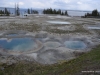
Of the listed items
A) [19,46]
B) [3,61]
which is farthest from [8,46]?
[3,61]

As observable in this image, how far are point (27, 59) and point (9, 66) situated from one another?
1462 mm

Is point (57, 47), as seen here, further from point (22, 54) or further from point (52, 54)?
point (22, 54)

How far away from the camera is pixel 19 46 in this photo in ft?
38.9

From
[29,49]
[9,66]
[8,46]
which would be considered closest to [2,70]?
[9,66]

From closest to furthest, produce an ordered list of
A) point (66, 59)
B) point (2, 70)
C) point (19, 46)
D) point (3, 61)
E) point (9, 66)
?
point (2, 70) < point (9, 66) < point (3, 61) < point (66, 59) < point (19, 46)

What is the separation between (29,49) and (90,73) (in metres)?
6.85

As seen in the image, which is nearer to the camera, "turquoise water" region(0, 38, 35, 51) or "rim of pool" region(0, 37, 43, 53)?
"rim of pool" region(0, 37, 43, 53)

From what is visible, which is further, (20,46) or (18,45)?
(18,45)

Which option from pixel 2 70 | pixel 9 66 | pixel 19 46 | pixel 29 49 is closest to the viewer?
pixel 2 70

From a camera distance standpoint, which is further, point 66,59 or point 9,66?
point 66,59

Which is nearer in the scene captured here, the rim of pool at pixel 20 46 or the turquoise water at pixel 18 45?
the rim of pool at pixel 20 46

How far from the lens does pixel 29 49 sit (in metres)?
11.0

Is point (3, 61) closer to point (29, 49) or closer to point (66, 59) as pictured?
point (29, 49)

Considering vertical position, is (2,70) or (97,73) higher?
(97,73)
